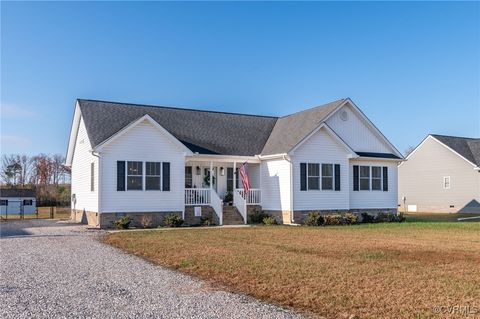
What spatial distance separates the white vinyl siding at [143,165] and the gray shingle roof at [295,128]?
5.28 meters

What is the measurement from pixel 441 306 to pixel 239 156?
60.1 feet

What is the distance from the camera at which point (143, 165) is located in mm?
21969

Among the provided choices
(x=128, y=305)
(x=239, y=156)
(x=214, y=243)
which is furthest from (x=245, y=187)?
(x=128, y=305)

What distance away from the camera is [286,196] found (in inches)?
941

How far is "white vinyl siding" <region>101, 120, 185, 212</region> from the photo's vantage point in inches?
835

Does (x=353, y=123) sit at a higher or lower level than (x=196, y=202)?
higher

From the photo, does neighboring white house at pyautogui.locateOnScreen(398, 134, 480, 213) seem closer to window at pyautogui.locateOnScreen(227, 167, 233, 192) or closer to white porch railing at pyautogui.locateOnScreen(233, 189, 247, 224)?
window at pyautogui.locateOnScreen(227, 167, 233, 192)

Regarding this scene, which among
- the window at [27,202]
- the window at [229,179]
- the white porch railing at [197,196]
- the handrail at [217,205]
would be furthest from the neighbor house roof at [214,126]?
the window at [27,202]

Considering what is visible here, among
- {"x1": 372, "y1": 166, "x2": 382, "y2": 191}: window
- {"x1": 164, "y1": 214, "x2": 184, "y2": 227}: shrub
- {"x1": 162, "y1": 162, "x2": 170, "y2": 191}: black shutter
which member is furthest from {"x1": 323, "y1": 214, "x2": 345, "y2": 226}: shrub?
{"x1": 162, "y1": 162, "x2": 170, "y2": 191}: black shutter

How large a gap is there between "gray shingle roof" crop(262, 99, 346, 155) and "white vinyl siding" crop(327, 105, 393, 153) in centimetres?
73

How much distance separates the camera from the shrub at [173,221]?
2181 cm

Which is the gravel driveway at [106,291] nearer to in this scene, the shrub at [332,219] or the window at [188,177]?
the window at [188,177]

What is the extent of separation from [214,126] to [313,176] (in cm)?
648

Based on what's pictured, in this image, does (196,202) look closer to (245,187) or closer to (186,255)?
(245,187)
